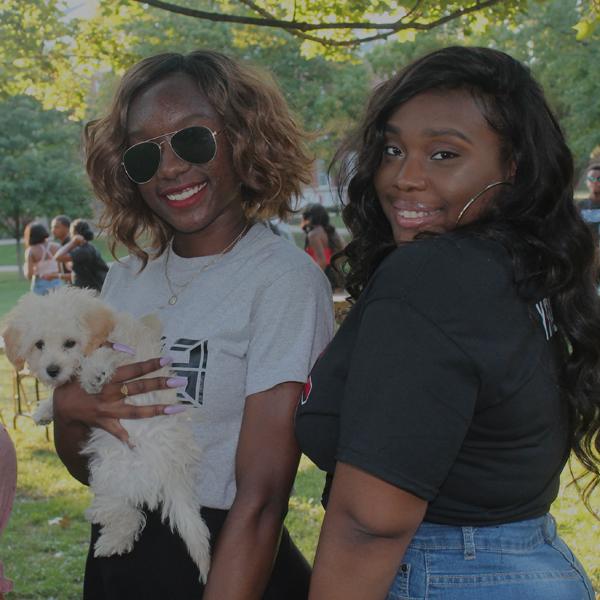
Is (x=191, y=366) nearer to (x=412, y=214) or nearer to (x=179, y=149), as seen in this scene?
(x=179, y=149)

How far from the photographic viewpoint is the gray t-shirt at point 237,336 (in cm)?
214

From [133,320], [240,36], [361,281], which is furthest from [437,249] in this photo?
[240,36]

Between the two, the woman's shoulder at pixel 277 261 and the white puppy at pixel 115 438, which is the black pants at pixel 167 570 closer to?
the white puppy at pixel 115 438

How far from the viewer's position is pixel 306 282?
224 centimetres

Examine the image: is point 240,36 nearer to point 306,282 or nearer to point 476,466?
point 306,282

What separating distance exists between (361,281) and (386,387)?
76 centimetres

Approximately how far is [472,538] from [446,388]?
39 centimetres

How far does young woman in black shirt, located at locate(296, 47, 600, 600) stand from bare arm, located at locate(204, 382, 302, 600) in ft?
0.63

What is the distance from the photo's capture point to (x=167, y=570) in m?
2.29

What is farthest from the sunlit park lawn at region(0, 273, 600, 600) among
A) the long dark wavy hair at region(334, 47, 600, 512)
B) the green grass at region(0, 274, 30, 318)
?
the green grass at region(0, 274, 30, 318)

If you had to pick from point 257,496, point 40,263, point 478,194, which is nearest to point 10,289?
point 40,263

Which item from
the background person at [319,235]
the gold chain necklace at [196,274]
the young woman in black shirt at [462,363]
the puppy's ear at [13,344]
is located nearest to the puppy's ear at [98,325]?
the gold chain necklace at [196,274]

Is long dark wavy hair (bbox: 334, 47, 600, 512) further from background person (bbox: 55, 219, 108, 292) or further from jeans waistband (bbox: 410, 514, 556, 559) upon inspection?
background person (bbox: 55, 219, 108, 292)

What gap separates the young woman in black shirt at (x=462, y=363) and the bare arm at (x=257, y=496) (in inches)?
7.5
